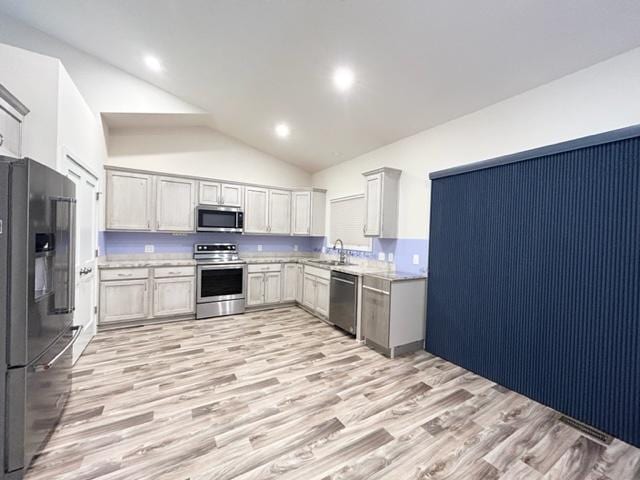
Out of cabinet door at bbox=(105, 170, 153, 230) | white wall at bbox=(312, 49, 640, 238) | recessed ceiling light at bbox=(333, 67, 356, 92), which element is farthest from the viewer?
cabinet door at bbox=(105, 170, 153, 230)

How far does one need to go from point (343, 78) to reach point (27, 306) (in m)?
3.17

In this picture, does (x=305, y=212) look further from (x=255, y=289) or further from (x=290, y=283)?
(x=255, y=289)

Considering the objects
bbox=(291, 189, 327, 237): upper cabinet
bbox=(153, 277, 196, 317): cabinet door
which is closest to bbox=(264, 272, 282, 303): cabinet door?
bbox=(291, 189, 327, 237): upper cabinet

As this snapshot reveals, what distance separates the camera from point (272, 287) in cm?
509

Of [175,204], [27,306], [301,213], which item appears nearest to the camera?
[27,306]

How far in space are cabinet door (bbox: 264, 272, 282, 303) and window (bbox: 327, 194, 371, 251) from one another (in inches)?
49.5

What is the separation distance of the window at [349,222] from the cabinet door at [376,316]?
3.87 ft

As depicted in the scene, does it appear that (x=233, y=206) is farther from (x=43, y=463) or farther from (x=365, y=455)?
(x=365, y=455)

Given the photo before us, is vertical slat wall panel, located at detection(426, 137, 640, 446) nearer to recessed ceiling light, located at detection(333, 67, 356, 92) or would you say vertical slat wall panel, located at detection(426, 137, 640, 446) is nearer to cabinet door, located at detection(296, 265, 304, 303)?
recessed ceiling light, located at detection(333, 67, 356, 92)

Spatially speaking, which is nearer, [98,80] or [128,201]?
[98,80]

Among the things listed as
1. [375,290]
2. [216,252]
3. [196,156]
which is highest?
[196,156]

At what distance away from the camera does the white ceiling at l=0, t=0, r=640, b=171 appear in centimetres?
194

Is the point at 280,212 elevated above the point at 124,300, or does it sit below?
above

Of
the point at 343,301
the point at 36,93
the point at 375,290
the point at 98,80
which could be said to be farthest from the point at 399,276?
the point at 98,80
